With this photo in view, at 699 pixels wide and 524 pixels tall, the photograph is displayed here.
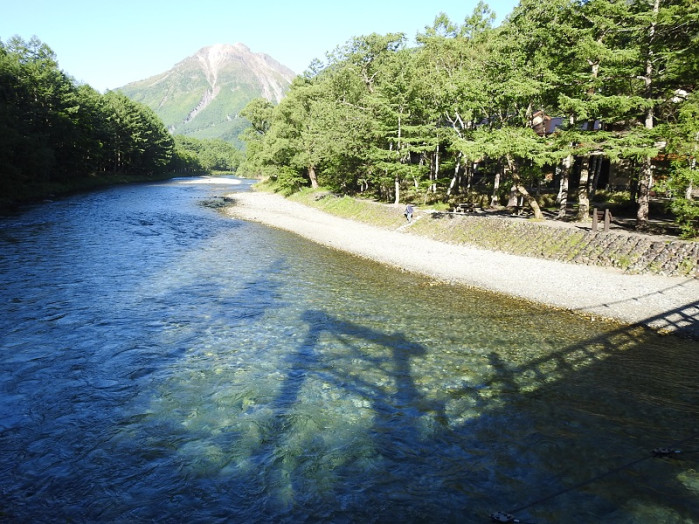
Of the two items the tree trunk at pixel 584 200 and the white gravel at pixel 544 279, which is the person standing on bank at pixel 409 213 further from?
the tree trunk at pixel 584 200

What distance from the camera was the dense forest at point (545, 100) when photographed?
21656mm

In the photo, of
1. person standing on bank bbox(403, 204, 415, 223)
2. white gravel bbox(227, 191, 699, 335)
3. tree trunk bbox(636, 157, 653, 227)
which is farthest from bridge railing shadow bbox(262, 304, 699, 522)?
person standing on bank bbox(403, 204, 415, 223)

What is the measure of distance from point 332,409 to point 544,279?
14.6 metres

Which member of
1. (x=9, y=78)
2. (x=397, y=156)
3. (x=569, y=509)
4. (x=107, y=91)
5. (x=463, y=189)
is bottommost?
(x=569, y=509)

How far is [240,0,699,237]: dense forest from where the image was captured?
21.7m

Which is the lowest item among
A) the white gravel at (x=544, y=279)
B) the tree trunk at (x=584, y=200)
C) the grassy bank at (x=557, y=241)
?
the white gravel at (x=544, y=279)

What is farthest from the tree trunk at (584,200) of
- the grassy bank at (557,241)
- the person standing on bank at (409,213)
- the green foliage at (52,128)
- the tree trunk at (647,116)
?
the green foliage at (52,128)

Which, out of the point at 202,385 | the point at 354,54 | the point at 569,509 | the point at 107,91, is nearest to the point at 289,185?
the point at 354,54

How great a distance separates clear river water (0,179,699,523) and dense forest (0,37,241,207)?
127 feet

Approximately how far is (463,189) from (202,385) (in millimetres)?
39046

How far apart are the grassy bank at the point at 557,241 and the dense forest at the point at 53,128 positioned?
42.3 meters

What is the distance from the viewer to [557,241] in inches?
947

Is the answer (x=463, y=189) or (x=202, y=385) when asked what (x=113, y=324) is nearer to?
(x=202, y=385)

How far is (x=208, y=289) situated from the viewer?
1966 centimetres
